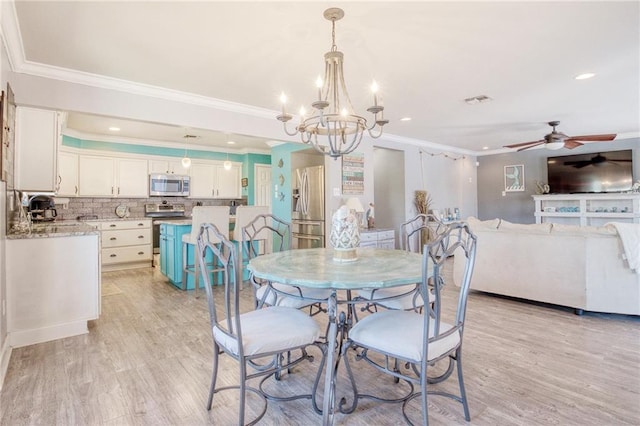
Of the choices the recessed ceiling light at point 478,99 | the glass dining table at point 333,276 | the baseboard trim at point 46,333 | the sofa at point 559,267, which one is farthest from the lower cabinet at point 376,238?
the baseboard trim at point 46,333

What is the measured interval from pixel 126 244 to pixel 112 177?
1.23 meters

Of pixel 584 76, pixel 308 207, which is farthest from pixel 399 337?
pixel 308 207

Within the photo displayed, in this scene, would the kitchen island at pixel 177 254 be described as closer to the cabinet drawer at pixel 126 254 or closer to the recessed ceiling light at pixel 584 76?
the cabinet drawer at pixel 126 254

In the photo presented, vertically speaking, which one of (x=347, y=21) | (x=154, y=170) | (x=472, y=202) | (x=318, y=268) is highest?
(x=347, y=21)

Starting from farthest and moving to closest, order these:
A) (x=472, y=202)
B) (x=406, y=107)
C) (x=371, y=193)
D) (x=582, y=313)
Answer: (x=472, y=202) < (x=371, y=193) < (x=406, y=107) < (x=582, y=313)

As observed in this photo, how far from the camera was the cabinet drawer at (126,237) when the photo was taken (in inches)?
223

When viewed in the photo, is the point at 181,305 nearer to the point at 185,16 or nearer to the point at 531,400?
the point at 185,16

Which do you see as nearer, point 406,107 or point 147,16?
point 147,16

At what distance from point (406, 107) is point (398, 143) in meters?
2.01

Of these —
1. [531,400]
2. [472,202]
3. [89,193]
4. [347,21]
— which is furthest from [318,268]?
[472,202]

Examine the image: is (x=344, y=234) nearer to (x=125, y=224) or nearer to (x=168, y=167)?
(x=125, y=224)

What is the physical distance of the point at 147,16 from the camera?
2.16 metres

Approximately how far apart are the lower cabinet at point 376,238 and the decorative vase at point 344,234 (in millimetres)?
2874

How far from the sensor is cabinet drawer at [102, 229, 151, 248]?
18.5ft
